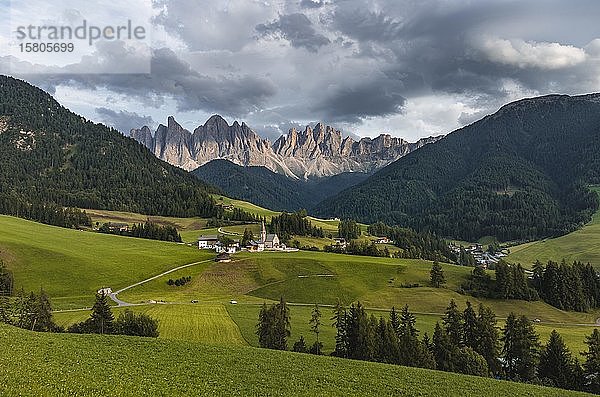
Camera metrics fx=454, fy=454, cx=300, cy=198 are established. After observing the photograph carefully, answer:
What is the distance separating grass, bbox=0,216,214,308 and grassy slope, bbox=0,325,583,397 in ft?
184

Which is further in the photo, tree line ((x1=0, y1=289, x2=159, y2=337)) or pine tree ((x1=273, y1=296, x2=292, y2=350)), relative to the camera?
pine tree ((x1=273, y1=296, x2=292, y2=350))

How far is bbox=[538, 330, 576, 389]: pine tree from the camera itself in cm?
5858

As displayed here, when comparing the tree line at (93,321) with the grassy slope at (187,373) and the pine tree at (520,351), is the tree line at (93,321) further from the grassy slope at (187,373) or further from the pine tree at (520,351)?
the pine tree at (520,351)

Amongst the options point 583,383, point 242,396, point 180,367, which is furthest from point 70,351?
point 583,383

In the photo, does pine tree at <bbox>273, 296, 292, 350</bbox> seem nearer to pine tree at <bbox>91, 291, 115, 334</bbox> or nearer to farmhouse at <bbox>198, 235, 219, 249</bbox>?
pine tree at <bbox>91, 291, 115, 334</bbox>

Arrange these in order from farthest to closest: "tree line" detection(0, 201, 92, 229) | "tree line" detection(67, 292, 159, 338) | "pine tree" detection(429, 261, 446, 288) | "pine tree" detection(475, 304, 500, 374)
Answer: "tree line" detection(0, 201, 92, 229) → "pine tree" detection(429, 261, 446, 288) → "pine tree" detection(475, 304, 500, 374) → "tree line" detection(67, 292, 159, 338)

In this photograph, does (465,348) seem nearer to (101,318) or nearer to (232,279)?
(101,318)

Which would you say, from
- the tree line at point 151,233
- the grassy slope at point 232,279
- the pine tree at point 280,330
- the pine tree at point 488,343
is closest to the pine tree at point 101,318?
the grassy slope at point 232,279

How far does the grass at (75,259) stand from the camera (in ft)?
333

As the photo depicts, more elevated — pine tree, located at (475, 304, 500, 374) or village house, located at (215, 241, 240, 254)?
village house, located at (215, 241, 240, 254)

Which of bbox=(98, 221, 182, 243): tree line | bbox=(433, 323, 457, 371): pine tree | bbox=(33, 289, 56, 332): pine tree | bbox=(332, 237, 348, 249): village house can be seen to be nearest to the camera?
bbox=(433, 323, 457, 371): pine tree

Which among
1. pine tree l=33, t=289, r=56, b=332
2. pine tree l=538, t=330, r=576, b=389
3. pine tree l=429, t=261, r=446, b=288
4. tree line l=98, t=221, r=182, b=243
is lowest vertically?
pine tree l=538, t=330, r=576, b=389

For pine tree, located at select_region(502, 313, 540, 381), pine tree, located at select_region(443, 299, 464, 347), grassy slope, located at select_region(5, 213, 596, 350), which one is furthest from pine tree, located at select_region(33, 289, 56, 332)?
pine tree, located at select_region(502, 313, 540, 381)

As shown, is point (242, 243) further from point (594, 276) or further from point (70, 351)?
point (70, 351)
